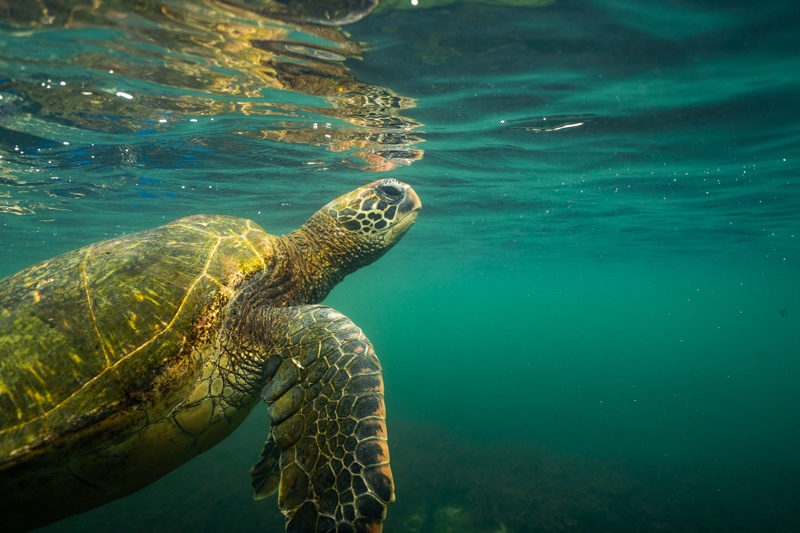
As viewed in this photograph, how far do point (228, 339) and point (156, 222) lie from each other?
62.7 feet

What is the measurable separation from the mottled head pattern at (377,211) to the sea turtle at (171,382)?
1326 mm

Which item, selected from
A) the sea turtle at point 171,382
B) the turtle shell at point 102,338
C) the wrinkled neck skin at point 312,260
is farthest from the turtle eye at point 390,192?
the turtle shell at point 102,338

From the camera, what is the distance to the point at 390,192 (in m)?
5.05

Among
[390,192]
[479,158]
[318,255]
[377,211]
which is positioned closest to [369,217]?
[377,211]

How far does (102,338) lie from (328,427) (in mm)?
1837

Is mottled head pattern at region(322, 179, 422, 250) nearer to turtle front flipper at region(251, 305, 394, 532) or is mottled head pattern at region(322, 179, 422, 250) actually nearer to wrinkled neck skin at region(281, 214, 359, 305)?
wrinkled neck skin at region(281, 214, 359, 305)

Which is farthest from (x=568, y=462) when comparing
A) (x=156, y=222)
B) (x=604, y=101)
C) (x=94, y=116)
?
(x=156, y=222)

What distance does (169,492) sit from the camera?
423 inches

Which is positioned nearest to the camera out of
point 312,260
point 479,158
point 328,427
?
point 328,427

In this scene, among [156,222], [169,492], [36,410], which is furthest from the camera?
[156,222]

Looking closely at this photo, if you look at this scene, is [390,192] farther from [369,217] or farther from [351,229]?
[351,229]

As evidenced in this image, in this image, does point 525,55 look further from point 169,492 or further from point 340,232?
point 169,492

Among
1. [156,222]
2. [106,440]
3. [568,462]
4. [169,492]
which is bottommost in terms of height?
[568,462]

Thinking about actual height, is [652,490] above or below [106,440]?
below
